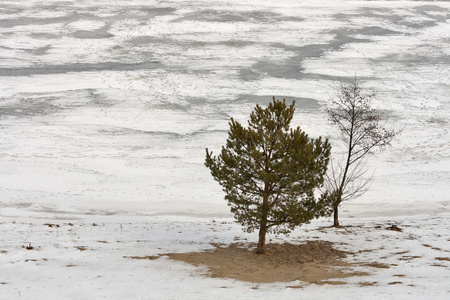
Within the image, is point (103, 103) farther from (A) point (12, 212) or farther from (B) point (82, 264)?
(B) point (82, 264)

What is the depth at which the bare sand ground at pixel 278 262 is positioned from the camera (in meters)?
11.5

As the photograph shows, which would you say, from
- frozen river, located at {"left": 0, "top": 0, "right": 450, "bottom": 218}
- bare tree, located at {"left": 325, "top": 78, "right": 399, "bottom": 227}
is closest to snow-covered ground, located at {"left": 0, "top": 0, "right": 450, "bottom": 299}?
frozen river, located at {"left": 0, "top": 0, "right": 450, "bottom": 218}

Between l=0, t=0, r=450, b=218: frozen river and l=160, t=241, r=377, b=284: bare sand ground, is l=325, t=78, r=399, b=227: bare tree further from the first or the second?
l=160, t=241, r=377, b=284: bare sand ground

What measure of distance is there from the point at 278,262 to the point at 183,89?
2802 cm

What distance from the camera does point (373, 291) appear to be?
32.2ft

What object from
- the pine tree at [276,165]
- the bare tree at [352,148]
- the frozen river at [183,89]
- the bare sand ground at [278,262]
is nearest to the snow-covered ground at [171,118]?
the frozen river at [183,89]

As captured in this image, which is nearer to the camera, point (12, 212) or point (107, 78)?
point (12, 212)

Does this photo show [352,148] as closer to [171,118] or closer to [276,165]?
[276,165]

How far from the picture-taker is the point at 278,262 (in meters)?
12.8

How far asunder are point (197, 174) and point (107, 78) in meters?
17.7

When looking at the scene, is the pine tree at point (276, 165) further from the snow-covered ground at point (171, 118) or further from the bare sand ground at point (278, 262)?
the snow-covered ground at point (171, 118)

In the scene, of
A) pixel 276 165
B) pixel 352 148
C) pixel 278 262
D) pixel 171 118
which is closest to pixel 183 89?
pixel 171 118

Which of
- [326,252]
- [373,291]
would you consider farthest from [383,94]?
[373,291]

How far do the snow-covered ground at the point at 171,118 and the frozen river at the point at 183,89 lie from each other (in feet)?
0.51
